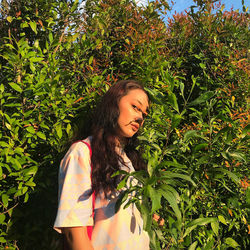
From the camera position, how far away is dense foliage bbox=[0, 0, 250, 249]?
145 centimetres

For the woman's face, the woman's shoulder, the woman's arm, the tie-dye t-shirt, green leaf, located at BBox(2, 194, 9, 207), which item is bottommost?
green leaf, located at BBox(2, 194, 9, 207)

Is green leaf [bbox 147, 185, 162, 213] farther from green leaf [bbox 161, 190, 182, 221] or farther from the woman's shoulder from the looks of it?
the woman's shoulder

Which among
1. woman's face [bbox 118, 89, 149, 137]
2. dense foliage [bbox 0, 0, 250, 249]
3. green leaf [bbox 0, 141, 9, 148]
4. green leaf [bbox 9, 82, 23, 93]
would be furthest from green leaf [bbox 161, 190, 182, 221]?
green leaf [bbox 9, 82, 23, 93]

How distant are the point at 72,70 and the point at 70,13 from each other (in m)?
0.61

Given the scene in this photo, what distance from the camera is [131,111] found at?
5.46ft

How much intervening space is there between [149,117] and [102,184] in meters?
1.14

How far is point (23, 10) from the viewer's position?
2.43 metres


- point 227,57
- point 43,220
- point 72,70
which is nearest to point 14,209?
point 43,220

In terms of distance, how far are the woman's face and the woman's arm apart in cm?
62

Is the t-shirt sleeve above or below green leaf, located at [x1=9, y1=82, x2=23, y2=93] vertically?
below

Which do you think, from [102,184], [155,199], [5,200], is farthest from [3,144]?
[155,199]

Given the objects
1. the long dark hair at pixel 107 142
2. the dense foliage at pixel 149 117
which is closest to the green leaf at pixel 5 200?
the dense foliage at pixel 149 117

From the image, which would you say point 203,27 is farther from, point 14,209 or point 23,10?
point 14,209

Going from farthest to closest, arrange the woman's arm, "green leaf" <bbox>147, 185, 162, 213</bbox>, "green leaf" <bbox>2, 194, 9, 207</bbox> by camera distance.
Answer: "green leaf" <bbox>2, 194, 9, 207</bbox> → the woman's arm → "green leaf" <bbox>147, 185, 162, 213</bbox>
